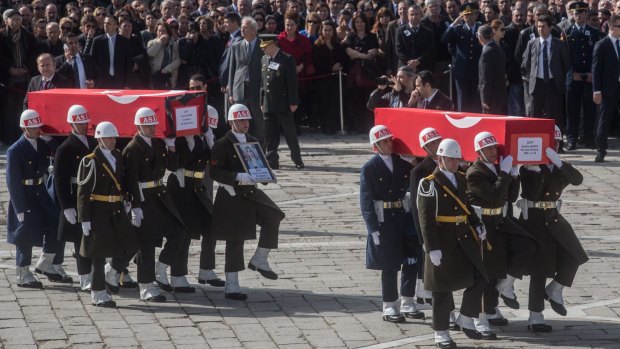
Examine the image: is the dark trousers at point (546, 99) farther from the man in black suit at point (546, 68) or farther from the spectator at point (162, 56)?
the spectator at point (162, 56)

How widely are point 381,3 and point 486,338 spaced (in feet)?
47.1

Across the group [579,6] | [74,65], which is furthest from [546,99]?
[74,65]

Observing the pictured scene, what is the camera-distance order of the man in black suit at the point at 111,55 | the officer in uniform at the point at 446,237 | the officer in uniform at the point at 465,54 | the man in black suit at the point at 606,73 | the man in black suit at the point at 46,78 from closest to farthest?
the officer in uniform at the point at 446,237 → the man in black suit at the point at 46,78 → the man in black suit at the point at 606,73 → the man in black suit at the point at 111,55 → the officer in uniform at the point at 465,54

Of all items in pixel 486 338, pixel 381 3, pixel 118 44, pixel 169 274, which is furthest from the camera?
pixel 381 3

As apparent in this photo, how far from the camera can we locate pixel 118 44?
2138 centimetres

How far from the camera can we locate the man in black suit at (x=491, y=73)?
21469mm

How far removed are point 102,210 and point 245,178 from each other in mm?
1370

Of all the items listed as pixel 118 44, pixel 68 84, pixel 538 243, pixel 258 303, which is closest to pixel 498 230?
pixel 538 243

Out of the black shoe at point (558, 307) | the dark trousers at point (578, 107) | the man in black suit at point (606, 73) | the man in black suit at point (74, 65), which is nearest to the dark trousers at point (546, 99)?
the dark trousers at point (578, 107)

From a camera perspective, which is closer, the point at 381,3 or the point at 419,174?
the point at 419,174

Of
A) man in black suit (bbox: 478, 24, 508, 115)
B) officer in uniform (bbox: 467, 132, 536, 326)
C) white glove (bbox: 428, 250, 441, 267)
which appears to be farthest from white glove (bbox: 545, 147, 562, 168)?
man in black suit (bbox: 478, 24, 508, 115)

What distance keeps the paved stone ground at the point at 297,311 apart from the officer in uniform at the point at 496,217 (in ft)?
1.61

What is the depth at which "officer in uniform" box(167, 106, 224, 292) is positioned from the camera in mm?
13867

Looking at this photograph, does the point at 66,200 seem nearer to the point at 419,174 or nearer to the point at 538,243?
the point at 419,174
